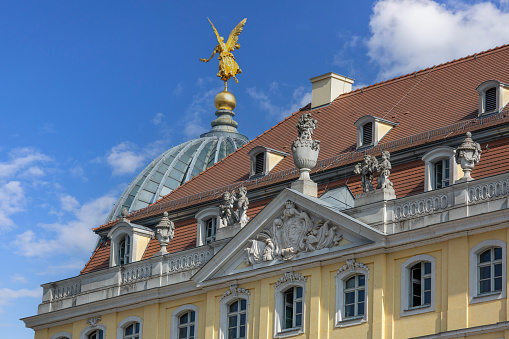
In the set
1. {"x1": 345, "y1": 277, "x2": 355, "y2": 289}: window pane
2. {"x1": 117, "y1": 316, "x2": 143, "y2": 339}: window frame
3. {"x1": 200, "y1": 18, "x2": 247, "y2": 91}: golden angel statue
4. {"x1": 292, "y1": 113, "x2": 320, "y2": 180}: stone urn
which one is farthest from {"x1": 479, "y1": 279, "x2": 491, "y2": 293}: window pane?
{"x1": 200, "y1": 18, "x2": 247, "y2": 91}: golden angel statue

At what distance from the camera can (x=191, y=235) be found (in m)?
53.1

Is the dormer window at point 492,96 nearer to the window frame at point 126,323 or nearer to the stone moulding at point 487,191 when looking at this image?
the stone moulding at point 487,191

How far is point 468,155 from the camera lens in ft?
143

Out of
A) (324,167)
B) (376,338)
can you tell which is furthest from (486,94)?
(376,338)

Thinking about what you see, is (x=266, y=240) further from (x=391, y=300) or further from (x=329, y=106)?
(x=329, y=106)

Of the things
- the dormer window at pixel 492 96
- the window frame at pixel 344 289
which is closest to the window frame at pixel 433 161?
the dormer window at pixel 492 96

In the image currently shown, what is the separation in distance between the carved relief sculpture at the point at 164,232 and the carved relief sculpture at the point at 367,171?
896cm

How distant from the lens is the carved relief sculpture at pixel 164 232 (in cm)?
5219

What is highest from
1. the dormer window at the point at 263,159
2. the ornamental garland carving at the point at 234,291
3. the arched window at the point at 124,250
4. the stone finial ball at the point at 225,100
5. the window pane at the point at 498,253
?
the stone finial ball at the point at 225,100

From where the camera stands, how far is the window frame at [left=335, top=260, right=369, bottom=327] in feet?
147

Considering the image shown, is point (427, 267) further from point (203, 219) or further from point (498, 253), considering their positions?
point (203, 219)

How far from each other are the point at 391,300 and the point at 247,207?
801cm

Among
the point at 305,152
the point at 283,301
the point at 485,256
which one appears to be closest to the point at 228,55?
the point at 305,152

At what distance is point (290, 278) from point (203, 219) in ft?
21.7
